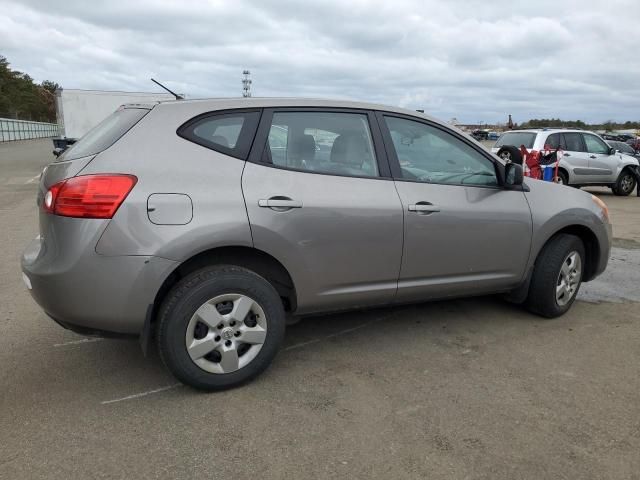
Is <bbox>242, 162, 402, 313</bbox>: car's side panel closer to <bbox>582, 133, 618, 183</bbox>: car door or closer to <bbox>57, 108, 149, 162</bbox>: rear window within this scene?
<bbox>57, 108, 149, 162</bbox>: rear window

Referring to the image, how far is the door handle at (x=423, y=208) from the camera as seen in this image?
3602mm

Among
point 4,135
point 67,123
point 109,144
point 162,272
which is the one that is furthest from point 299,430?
point 4,135

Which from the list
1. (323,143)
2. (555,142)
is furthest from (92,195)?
(555,142)

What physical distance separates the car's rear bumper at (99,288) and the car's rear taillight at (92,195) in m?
0.21

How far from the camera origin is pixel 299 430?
281 centimetres

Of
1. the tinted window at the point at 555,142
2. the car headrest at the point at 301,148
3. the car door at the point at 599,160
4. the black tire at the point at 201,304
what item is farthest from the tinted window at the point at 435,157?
the car door at the point at 599,160

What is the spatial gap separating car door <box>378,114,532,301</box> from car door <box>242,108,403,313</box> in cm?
14

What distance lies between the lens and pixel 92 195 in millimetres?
2816

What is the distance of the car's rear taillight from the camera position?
2812 millimetres

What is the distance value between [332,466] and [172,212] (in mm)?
1524

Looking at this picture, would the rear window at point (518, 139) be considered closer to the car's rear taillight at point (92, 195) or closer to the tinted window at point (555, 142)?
the tinted window at point (555, 142)

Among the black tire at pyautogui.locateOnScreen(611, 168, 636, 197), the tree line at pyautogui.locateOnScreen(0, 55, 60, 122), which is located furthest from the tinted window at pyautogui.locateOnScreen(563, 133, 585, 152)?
the tree line at pyautogui.locateOnScreen(0, 55, 60, 122)

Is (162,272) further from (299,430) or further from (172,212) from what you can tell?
(299,430)

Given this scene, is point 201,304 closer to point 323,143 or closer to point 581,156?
point 323,143
